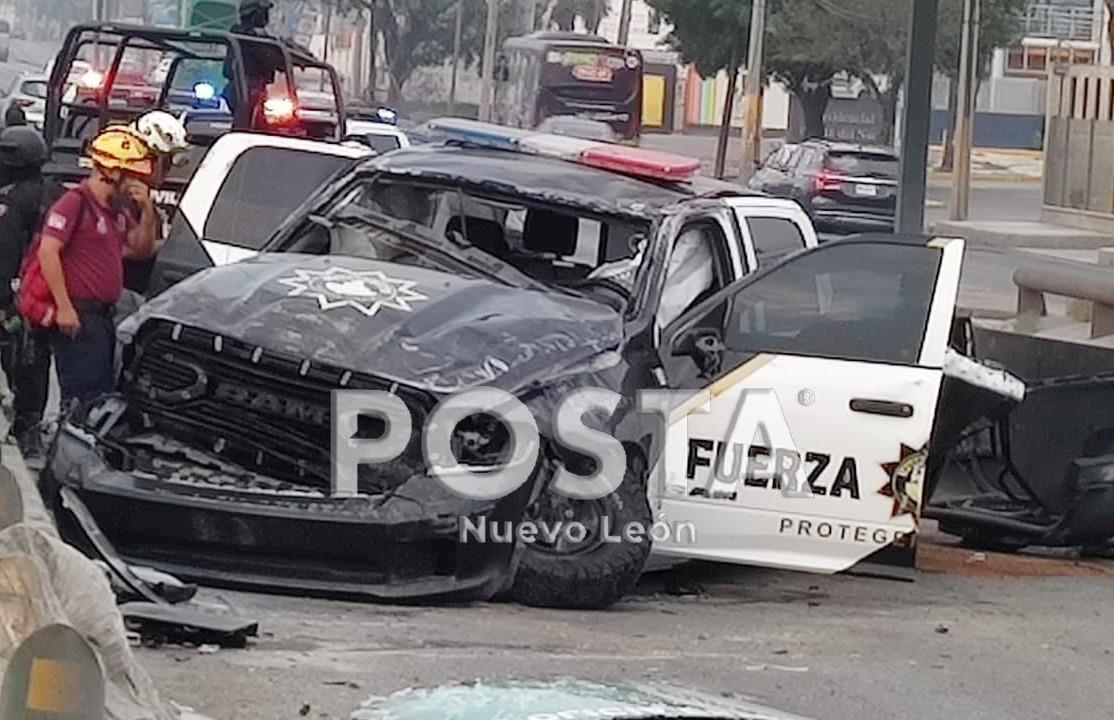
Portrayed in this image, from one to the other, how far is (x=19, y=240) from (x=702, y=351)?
156 inches

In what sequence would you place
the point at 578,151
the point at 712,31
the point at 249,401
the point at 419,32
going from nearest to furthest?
the point at 249,401 → the point at 578,151 → the point at 712,31 → the point at 419,32

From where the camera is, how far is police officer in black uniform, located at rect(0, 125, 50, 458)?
10555mm

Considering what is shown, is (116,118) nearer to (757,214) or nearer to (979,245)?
(757,214)

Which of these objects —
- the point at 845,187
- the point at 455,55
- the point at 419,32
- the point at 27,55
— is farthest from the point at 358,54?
the point at 845,187

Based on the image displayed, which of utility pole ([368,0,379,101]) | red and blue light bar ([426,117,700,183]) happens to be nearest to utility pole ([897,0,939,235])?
red and blue light bar ([426,117,700,183])

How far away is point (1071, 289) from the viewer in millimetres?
12555

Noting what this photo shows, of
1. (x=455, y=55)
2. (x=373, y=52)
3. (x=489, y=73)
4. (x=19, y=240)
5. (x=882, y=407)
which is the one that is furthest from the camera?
(x=373, y=52)

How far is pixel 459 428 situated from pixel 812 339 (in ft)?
6.13

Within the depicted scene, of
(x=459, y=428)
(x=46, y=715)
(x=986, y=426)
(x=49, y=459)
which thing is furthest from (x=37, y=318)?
(x=46, y=715)

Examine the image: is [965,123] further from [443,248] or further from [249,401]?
[249,401]

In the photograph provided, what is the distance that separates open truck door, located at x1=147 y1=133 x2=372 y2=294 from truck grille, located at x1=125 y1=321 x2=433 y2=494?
2642mm

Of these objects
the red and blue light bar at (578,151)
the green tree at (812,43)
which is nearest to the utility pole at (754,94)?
the green tree at (812,43)

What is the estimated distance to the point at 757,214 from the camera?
10211 millimetres

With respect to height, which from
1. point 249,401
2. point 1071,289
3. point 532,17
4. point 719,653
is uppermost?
point 532,17
